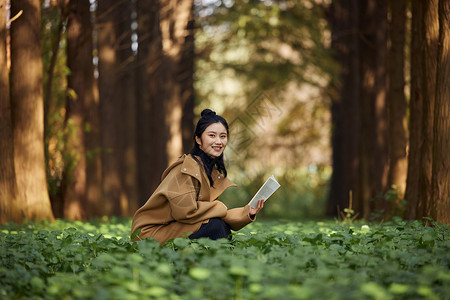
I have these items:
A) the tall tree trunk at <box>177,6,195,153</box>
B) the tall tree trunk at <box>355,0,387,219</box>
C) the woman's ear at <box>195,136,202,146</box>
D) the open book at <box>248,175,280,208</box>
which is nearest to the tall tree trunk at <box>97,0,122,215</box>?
the tall tree trunk at <box>177,6,195,153</box>

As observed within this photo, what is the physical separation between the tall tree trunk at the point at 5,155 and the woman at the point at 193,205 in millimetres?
3828

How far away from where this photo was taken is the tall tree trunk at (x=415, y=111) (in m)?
8.63

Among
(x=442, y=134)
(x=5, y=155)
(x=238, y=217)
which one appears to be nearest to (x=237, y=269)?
(x=238, y=217)

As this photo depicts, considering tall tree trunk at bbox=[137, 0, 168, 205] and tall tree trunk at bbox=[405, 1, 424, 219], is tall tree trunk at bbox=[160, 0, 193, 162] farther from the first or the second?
tall tree trunk at bbox=[405, 1, 424, 219]

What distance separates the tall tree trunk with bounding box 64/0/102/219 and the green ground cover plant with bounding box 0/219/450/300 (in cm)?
646

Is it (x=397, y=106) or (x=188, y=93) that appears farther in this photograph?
(x=188, y=93)

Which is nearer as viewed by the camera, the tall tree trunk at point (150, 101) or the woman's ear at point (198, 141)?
the woman's ear at point (198, 141)

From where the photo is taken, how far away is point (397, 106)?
1063 centimetres

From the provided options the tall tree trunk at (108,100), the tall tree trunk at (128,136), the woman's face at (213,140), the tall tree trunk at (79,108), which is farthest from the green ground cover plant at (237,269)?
the tall tree trunk at (128,136)

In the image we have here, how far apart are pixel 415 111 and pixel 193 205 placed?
15.6ft

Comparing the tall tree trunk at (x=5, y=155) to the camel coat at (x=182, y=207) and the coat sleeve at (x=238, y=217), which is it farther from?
the coat sleeve at (x=238, y=217)

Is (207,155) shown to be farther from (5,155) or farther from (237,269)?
(5,155)

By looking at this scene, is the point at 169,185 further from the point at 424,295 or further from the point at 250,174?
the point at 250,174

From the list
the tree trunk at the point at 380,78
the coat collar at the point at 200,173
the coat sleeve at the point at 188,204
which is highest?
the tree trunk at the point at 380,78
